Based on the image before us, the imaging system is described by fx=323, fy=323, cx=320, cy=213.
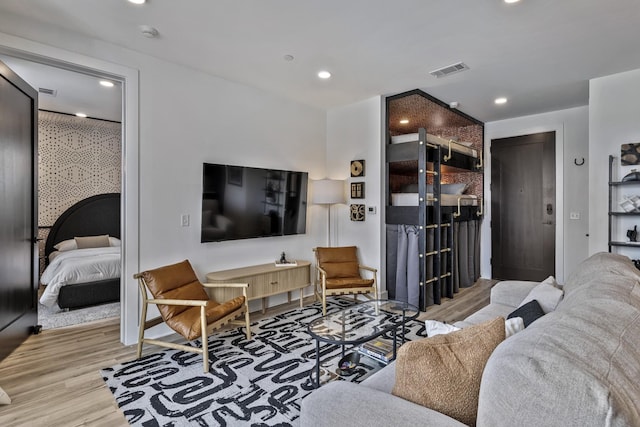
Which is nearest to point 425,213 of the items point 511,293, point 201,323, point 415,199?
point 415,199

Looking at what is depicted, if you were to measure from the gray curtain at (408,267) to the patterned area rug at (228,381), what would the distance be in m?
0.84

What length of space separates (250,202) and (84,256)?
8.27 ft

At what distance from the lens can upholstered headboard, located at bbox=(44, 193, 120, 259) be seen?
5.18 metres

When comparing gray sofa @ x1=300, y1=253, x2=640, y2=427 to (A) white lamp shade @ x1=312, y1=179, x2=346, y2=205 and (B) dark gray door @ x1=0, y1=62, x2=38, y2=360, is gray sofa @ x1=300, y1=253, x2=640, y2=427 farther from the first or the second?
(A) white lamp shade @ x1=312, y1=179, x2=346, y2=205

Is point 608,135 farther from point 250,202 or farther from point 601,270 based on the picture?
point 250,202

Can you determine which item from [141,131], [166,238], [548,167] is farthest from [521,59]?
[166,238]

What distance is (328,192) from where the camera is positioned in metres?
4.42

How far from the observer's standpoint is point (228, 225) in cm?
374

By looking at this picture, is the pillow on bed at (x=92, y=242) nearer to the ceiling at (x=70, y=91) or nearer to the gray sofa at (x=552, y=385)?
the ceiling at (x=70, y=91)

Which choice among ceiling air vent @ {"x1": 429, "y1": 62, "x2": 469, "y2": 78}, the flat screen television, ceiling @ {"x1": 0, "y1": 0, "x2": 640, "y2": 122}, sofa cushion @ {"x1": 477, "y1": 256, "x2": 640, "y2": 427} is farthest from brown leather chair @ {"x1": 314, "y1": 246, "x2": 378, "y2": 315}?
sofa cushion @ {"x1": 477, "y1": 256, "x2": 640, "y2": 427}

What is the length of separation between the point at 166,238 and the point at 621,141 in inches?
194

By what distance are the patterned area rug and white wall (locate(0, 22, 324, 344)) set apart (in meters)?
0.77

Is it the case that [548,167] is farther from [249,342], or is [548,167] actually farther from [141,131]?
[141,131]

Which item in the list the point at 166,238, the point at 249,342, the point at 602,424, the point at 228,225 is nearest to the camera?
the point at 602,424
